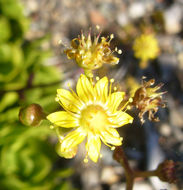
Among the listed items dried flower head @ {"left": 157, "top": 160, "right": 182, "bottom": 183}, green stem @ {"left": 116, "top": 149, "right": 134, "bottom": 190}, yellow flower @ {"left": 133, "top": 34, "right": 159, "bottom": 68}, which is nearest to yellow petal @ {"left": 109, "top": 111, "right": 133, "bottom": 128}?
green stem @ {"left": 116, "top": 149, "right": 134, "bottom": 190}

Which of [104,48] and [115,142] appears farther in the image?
[104,48]

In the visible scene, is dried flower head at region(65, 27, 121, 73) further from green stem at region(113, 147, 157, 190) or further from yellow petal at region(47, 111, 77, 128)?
green stem at region(113, 147, 157, 190)

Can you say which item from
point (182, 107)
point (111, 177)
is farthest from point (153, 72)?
point (111, 177)

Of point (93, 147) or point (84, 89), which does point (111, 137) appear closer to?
point (93, 147)

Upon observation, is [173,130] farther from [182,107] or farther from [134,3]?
[134,3]

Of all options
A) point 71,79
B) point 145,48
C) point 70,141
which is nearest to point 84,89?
point 70,141
